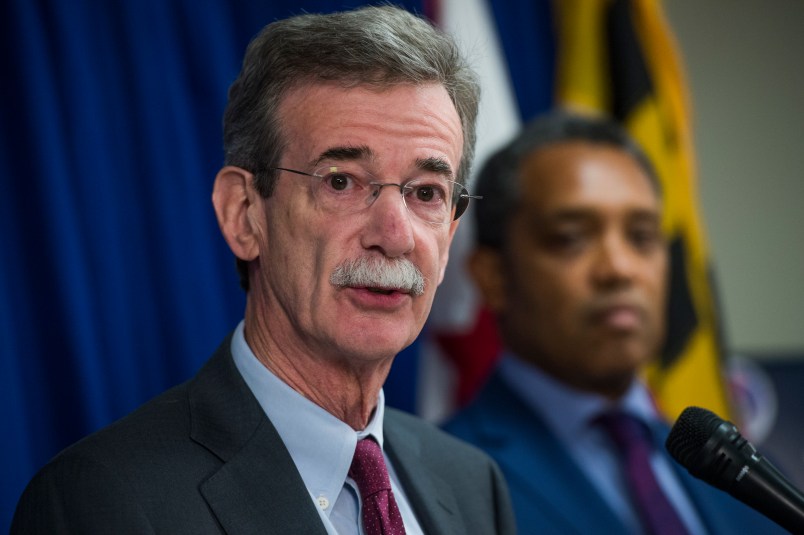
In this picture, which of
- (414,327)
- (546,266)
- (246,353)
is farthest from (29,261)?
(546,266)

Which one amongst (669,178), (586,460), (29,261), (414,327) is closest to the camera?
(414,327)

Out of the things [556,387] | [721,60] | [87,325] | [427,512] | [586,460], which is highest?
[721,60]

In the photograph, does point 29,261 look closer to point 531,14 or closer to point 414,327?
point 414,327

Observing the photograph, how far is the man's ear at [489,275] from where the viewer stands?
9.37ft

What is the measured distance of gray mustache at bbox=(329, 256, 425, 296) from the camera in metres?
1.50

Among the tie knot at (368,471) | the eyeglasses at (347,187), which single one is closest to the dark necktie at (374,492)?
the tie knot at (368,471)

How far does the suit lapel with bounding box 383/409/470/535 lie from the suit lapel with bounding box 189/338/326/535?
284mm

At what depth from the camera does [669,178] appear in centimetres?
354

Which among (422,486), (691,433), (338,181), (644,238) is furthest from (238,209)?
(644,238)

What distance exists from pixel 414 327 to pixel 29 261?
1.12 meters

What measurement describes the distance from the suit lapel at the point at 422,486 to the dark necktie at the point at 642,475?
96 centimetres

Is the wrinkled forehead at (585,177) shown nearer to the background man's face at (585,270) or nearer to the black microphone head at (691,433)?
the background man's face at (585,270)

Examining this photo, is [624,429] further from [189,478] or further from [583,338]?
[189,478]

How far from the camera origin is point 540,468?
2.51 m
